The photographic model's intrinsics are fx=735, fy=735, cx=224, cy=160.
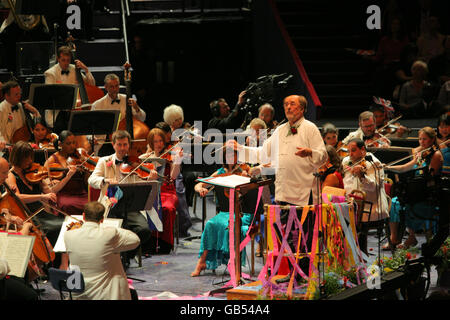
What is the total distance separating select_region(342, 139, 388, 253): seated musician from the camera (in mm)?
7219

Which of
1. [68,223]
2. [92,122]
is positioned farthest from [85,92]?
[68,223]

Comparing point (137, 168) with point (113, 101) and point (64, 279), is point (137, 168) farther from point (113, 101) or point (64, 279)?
point (64, 279)

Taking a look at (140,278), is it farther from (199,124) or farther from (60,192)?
(199,124)

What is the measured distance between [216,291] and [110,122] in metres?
2.77

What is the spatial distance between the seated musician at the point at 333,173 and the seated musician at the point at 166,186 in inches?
68.2

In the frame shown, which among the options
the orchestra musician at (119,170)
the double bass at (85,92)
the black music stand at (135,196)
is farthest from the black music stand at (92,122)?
the black music stand at (135,196)

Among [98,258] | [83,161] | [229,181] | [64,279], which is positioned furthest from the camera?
[83,161]

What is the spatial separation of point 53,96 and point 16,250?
3.68m

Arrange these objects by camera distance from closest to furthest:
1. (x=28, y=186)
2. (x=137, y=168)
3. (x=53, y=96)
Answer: (x=28, y=186) < (x=137, y=168) < (x=53, y=96)

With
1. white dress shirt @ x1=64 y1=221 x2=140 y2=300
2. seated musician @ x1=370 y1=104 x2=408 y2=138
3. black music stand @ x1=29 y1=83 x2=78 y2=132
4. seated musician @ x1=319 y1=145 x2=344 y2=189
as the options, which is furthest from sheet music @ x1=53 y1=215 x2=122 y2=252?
seated musician @ x1=370 y1=104 x2=408 y2=138

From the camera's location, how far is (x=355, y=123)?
1071 cm

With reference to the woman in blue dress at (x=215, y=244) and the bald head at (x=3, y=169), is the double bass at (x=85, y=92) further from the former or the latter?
the bald head at (x=3, y=169)

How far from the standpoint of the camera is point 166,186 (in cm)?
813

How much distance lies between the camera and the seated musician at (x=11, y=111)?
8.70 metres
